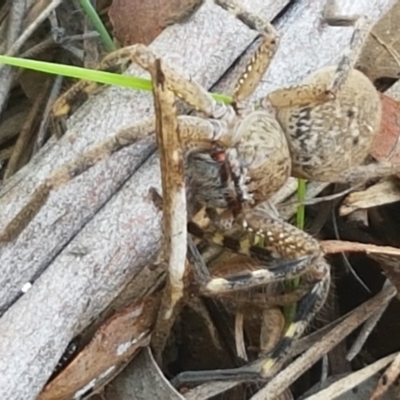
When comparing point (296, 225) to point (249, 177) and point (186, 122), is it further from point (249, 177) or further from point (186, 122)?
point (186, 122)

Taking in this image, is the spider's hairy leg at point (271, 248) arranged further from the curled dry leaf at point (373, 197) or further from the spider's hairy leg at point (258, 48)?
the spider's hairy leg at point (258, 48)

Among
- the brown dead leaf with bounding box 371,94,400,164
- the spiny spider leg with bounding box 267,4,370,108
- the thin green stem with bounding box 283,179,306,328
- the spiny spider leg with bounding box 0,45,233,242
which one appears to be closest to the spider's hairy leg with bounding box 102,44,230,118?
the spiny spider leg with bounding box 0,45,233,242

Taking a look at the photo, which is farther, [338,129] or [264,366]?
[338,129]

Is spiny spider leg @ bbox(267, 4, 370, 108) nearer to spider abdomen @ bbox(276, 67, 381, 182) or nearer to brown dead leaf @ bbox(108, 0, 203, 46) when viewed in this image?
spider abdomen @ bbox(276, 67, 381, 182)

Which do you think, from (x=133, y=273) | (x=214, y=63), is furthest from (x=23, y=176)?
(x=214, y=63)

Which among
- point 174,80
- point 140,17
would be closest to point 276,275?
point 174,80

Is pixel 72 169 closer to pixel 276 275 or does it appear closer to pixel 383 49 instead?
pixel 276 275

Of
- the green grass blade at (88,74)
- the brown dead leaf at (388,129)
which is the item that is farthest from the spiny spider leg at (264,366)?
the green grass blade at (88,74)
